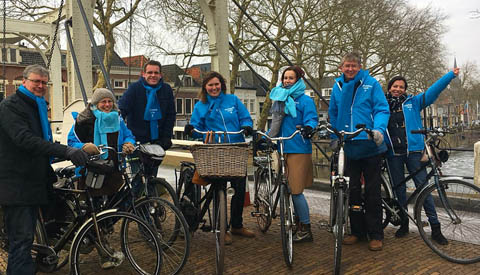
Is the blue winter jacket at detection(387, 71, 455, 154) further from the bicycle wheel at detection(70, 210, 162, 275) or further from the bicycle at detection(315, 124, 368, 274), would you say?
the bicycle wheel at detection(70, 210, 162, 275)

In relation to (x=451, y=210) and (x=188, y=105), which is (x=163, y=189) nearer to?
(x=451, y=210)

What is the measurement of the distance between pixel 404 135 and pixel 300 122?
1155mm

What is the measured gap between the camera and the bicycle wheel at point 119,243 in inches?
126

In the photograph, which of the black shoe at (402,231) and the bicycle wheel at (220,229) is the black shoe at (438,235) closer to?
the black shoe at (402,231)

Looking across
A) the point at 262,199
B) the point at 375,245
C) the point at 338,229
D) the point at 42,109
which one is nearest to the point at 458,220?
the point at 375,245

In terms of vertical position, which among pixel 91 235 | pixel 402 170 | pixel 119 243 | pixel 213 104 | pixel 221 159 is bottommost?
pixel 119 243

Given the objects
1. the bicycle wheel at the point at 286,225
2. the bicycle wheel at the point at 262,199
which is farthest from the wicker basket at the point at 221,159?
the bicycle wheel at the point at 262,199

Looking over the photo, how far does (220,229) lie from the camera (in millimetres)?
3641

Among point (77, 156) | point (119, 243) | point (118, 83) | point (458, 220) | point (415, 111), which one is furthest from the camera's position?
point (118, 83)

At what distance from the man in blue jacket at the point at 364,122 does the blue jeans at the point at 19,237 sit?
2.80 metres

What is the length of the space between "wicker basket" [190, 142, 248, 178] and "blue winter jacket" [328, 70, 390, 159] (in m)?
1.16

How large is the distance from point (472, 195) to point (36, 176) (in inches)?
146

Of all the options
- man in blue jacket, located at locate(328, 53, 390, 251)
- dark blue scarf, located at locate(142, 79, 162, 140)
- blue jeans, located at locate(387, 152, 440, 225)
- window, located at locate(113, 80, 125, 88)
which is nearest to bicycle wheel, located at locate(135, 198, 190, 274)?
dark blue scarf, located at locate(142, 79, 162, 140)

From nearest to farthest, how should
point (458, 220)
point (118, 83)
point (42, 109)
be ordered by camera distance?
point (42, 109) → point (458, 220) → point (118, 83)
